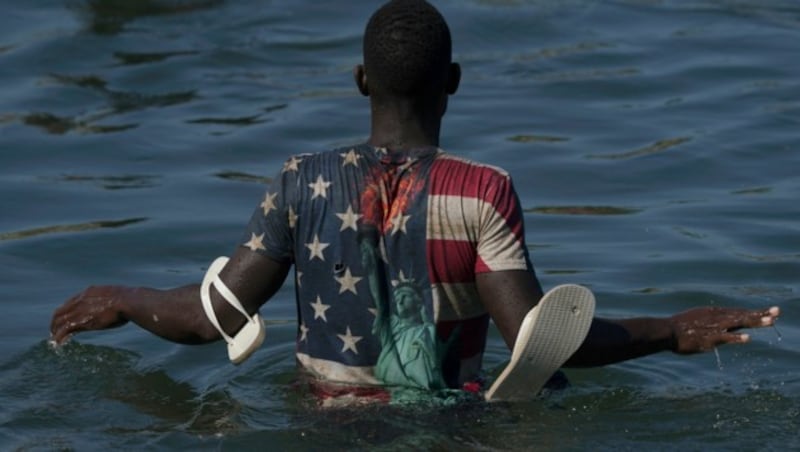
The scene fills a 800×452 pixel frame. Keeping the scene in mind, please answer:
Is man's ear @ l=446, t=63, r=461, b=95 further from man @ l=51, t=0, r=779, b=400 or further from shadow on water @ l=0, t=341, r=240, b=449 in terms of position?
shadow on water @ l=0, t=341, r=240, b=449

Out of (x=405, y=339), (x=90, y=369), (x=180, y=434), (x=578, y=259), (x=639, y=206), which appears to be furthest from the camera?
(x=639, y=206)

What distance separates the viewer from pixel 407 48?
17.3ft

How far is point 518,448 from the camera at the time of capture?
18.1ft

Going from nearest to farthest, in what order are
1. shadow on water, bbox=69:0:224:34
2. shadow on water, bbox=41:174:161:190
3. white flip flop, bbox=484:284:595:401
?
1. white flip flop, bbox=484:284:595:401
2. shadow on water, bbox=41:174:161:190
3. shadow on water, bbox=69:0:224:34

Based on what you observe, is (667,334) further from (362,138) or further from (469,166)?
(362,138)

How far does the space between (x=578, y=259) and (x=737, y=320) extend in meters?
3.45

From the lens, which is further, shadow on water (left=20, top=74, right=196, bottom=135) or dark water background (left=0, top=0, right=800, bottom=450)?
shadow on water (left=20, top=74, right=196, bottom=135)

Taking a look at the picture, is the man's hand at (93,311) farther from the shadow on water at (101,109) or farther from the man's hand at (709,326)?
the shadow on water at (101,109)

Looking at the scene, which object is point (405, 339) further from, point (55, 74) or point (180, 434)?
point (55, 74)

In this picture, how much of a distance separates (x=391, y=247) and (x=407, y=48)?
1.97 feet

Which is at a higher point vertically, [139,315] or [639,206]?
[139,315]

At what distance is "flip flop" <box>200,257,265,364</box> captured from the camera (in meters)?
5.48

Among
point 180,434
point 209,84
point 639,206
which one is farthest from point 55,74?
point 180,434

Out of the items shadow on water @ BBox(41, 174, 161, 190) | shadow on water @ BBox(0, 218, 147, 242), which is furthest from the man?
shadow on water @ BBox(41, 174, 161, 190)
